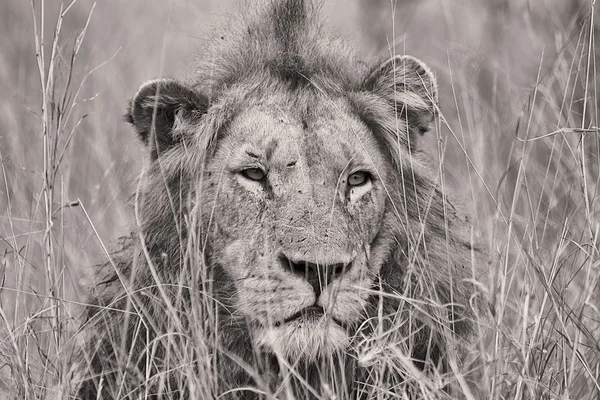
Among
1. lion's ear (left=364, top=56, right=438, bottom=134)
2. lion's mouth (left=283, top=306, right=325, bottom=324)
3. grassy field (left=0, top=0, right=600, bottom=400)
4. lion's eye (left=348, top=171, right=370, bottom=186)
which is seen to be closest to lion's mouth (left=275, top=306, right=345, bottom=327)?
lion's mouth (left=283, top=306, right=325, bottom=324)

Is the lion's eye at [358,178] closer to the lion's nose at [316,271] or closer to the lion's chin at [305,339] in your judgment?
the lion's nose at [316,271]

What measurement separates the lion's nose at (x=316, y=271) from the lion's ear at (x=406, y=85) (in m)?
1.01

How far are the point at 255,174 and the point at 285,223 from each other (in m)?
0.38

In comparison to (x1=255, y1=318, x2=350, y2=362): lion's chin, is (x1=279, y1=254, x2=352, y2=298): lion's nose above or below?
above

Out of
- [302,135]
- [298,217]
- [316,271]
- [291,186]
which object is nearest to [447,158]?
[302,135]

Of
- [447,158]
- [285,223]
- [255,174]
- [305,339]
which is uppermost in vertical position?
[255,174]

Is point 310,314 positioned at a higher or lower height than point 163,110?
lower

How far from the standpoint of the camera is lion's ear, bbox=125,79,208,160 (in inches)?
182

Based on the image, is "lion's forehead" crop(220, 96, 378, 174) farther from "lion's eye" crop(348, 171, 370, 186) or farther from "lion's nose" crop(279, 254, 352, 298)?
"lion's nose" crop(279, 254, 352, 298)

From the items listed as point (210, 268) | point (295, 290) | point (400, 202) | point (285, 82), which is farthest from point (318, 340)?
point (285, 82)

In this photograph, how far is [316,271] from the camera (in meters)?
4.09

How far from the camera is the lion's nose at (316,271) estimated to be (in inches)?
159

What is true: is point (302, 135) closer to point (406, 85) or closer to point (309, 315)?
point (406, 85)

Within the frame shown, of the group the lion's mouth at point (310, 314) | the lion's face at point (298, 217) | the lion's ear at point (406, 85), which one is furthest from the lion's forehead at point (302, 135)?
the lion's mouth at point (310, 314)
